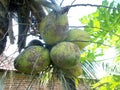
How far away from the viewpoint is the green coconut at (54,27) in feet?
2.97

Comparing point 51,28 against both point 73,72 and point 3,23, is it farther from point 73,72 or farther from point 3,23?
point 3,23

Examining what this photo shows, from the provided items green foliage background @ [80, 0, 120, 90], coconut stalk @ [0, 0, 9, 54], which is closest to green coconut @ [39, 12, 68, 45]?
coconut stalk @ [0, 0, 9, 54]

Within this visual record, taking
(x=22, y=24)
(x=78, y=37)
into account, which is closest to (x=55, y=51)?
(x=78, y=37)

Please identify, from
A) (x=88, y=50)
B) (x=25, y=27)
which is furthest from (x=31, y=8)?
(x=88, y=50)

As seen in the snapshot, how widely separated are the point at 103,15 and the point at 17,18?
1.40ft

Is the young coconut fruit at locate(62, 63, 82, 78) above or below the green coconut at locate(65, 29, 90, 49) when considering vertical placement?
below

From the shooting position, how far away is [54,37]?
0.91m

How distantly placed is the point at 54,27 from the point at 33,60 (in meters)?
0.12

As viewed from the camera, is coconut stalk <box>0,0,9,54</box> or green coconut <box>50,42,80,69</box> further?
coconut stalk <box>0,0,9,54</box>

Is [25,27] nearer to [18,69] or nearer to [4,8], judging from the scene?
[4,8]

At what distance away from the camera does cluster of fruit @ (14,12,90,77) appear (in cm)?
89

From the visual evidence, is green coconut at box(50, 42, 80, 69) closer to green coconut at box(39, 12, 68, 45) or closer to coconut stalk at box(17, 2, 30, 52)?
green coconut at box(39, 12, 68, 45)

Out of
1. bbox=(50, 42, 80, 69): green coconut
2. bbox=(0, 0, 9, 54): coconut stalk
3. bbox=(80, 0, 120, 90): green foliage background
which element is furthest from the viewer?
bbox=(80, 0, 120, 90): green foliage background

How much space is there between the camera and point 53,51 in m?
0.90
